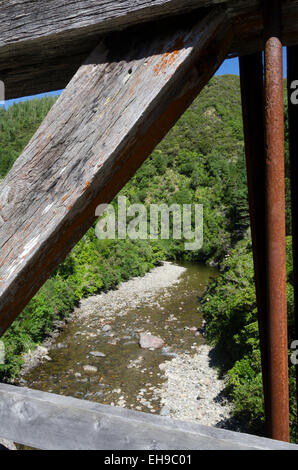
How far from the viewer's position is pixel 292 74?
2.89ft

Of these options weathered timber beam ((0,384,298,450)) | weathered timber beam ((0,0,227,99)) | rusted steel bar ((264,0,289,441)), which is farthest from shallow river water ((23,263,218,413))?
weathered timber beam ((0,0,227,99))

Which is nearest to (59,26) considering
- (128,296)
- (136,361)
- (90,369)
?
(90,369)

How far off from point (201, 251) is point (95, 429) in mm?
19700

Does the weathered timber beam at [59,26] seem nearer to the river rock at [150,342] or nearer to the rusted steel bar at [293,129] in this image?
the rusted steel bar at [293,129]

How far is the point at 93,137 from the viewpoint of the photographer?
63cm

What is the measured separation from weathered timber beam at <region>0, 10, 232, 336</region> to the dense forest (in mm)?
3819

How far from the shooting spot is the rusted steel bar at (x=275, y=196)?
59 cm

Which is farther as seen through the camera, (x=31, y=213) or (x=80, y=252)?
(x=80, y=252)

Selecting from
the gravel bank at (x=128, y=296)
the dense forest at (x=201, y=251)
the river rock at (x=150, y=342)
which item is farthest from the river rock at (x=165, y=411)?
the gravel bank at (x=128, y=296)

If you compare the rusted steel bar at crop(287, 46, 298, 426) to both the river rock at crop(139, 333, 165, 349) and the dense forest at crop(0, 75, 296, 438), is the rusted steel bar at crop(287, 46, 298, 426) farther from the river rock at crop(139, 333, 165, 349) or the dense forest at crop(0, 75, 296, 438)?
the river rock at crop(139, 333, 165, 349)

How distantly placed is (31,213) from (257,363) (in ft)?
16.8

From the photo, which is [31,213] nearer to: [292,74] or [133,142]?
[133,142]

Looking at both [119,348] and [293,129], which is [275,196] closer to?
[293,129]
